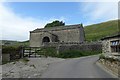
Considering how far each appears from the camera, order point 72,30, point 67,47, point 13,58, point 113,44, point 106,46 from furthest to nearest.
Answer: point 72,30, point 67,47, point 13,58, point 106,46, point 113,44

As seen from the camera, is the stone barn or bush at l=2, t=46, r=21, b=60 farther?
the stone barn

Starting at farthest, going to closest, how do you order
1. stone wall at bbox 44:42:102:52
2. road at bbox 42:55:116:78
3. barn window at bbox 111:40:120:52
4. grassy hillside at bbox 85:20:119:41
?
1. grassy hillside at bbox 85:20:119:41
2. stone wall at bbox 44:42:102:52
3. barn window at bbox 111:40:120:52
4. road at bbox 42:55:116:78

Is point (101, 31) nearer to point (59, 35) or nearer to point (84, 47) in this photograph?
point (59, 35)

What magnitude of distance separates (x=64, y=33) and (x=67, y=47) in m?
16.7

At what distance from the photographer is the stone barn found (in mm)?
52500

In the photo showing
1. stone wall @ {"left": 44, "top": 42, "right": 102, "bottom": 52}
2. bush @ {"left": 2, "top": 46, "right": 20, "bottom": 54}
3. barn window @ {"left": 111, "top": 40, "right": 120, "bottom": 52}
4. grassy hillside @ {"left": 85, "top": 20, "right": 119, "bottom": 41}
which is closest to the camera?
barn window @ {"left": 111, "top": 40, "right": 120, "bottom": 52}

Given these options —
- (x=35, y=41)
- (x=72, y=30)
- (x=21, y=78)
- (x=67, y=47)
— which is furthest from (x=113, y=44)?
(x=35, y=41)

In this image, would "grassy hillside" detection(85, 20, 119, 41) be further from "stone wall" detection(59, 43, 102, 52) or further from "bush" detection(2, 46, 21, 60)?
"bush" detection(2, 46, 21, 60)

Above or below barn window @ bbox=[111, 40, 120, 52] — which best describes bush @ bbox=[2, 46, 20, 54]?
below

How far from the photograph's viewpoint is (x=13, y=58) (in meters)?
25.5

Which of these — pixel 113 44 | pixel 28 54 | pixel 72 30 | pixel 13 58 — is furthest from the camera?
pixel 72 30

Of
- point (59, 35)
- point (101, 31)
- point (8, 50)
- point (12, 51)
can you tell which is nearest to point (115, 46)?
point (8, 50)

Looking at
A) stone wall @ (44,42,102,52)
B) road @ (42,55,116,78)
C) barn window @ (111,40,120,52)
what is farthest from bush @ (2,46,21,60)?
barn window @ (111,40,120,52)

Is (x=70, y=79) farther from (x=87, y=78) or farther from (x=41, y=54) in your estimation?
(x=41, y=54)
